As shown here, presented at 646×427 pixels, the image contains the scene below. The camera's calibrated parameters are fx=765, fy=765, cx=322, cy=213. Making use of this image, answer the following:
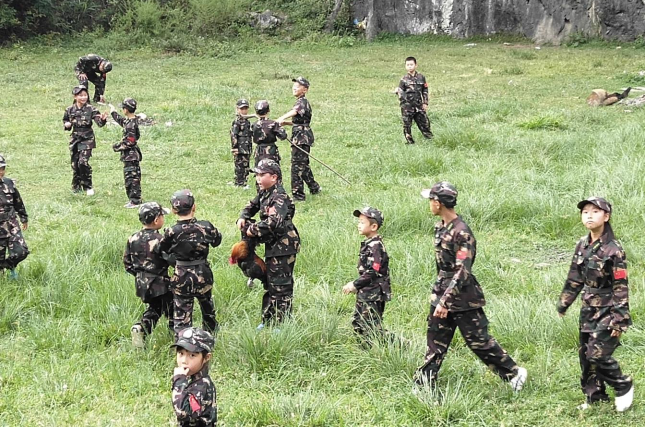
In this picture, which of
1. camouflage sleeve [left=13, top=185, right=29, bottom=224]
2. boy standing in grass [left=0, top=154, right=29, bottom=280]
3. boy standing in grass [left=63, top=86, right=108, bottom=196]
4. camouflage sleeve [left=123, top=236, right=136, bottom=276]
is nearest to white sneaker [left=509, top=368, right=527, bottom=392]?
camouflage sleeve [left=123, top=236, right=136, bottom=276]

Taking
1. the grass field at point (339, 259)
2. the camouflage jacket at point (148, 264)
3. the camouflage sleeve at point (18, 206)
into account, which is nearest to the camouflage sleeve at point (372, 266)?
the grass field at point (339, 259)

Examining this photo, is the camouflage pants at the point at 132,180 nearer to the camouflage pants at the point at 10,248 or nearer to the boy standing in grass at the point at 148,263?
the camouflage pants at the point at 10,248

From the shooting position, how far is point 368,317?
6180 mm

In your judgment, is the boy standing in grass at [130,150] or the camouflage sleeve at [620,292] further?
the boy standing in grass at [130,150]

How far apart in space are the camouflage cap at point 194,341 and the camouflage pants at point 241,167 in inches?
291

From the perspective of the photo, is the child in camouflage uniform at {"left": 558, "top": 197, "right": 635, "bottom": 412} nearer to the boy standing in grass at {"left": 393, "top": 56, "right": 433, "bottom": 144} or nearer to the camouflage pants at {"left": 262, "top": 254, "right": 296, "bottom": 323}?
the camouflage pants at {"left": 262, "top": 254, "right": 296, "bottom": 323}

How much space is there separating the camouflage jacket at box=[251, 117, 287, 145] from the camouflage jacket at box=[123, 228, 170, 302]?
4137 mm

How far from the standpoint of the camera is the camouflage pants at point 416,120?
13727 mm

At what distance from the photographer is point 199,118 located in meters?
16.6

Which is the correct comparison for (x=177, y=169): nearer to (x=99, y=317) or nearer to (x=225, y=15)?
(x=99, y=317)

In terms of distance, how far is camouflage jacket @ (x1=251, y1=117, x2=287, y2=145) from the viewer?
10.4 metres

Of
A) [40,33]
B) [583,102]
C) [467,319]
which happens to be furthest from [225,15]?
[467,319]

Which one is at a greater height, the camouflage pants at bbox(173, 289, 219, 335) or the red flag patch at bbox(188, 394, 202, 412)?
the red flag patch at bbox(188, 394, 202, 412)

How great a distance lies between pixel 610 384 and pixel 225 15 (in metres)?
26.7
